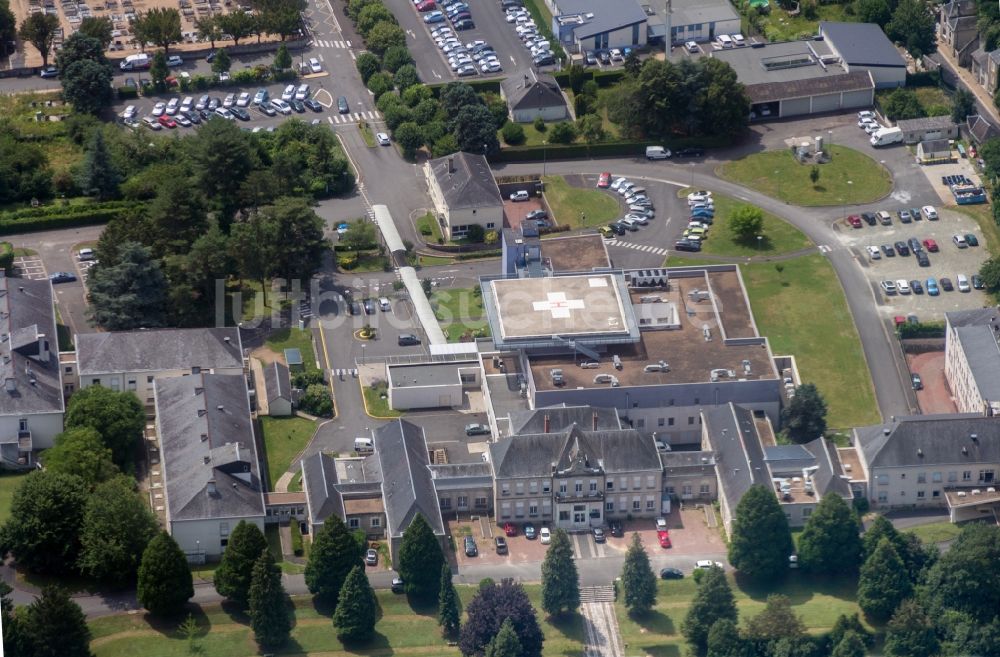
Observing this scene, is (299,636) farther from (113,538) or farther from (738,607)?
(738,607)

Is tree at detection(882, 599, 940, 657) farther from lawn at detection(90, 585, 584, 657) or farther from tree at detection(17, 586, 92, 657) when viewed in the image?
tree at detection(17, 586, 92, 657)

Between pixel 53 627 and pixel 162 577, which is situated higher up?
pixel 53 627

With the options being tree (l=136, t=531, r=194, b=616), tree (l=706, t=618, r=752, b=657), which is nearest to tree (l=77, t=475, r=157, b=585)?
tree (l=136, t=531, r=194, b=616)

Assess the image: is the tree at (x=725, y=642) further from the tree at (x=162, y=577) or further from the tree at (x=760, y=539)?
the tree at (x=162, y=577)

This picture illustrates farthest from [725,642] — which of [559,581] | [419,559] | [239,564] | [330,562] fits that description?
[239,564]

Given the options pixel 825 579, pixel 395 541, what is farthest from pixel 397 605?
pixel 825 579

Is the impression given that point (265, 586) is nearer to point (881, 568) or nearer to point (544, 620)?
point (544, 620)
